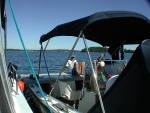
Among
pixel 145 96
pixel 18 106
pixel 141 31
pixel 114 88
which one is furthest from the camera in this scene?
pixel 141 31

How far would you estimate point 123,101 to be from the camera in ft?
10.2

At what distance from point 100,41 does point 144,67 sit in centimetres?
455

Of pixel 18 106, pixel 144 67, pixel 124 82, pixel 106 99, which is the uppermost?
pixel 144 67

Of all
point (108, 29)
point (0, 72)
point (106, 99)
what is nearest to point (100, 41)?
point (108, 29)

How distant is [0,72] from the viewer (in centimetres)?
252

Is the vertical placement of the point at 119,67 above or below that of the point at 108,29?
below

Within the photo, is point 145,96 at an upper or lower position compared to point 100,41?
lower

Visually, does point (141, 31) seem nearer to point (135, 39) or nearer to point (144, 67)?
point (135, 39)

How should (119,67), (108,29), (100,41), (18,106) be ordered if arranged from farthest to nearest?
(100,41)
(108,29)
(119,67)
(18,106)

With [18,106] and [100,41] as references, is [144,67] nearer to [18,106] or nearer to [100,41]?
[18,106]

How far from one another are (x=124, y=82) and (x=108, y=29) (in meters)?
3.34

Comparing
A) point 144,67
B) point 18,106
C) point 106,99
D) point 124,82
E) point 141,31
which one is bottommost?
point 18,106

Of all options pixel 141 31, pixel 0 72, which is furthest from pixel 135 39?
pixel 0 72

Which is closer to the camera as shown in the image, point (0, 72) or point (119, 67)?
point (0, 72)
